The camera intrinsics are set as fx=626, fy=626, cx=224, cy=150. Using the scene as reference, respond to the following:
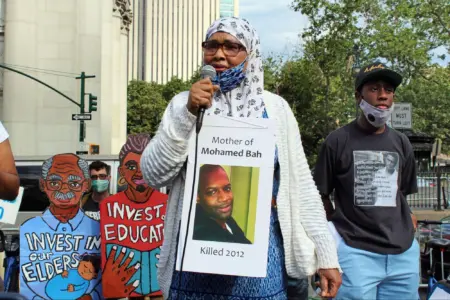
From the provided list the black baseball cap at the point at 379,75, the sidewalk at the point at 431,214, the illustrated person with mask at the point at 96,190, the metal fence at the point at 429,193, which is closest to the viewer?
the black baseball cap at the point at 379,75

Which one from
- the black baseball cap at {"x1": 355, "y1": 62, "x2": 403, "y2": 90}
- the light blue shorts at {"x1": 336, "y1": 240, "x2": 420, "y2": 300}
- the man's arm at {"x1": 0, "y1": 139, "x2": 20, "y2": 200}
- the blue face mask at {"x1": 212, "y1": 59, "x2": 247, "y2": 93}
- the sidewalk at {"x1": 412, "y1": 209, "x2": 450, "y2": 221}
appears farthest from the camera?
the sidewalk at {"x1": 412, "y1": 209, "x2": 450, "y2": 221}

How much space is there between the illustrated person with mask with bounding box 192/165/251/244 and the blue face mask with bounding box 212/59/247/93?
39 centimetres

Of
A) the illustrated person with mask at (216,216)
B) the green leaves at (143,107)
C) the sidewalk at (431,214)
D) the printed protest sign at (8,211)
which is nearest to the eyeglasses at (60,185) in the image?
the printed protest sign at (8,211)

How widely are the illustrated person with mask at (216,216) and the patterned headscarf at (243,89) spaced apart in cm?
32

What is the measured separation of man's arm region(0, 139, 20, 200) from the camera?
271 centimetres

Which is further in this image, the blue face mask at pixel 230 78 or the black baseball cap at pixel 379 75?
the black baseball cap at pixel 379 75

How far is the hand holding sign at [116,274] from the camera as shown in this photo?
539cm

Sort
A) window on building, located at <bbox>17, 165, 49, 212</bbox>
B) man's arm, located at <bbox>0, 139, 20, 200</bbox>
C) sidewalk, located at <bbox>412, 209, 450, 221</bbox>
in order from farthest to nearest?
sidewalk, located at <bbox>412, 209, 450, 221</bbox> < window on building, located at <bbox>17, 165, 49, 212</bbox> < man's arm, located at <bbox>0, 139, 20, 200</bbox>

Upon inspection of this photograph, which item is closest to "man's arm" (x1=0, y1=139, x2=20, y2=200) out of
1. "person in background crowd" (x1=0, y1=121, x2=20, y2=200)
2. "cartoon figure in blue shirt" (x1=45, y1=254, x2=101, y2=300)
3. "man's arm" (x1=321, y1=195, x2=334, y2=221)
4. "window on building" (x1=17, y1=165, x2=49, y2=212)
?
"person in background crowd" (x1=0, y1=121, x2=20, y2=200)

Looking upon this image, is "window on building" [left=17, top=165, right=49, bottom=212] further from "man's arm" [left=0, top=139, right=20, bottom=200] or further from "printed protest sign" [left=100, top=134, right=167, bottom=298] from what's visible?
"man's arm" [left=0, top=139, right=20, bottom=200]

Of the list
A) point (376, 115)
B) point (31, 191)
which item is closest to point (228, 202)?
point (376, 115)

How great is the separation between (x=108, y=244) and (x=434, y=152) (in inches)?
655

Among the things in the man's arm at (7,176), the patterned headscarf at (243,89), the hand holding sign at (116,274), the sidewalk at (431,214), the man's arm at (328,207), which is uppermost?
the patterned headscarf at (243,89)

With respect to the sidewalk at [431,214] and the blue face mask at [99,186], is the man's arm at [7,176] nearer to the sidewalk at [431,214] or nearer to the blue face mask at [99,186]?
the blue face mask at [99,186]
